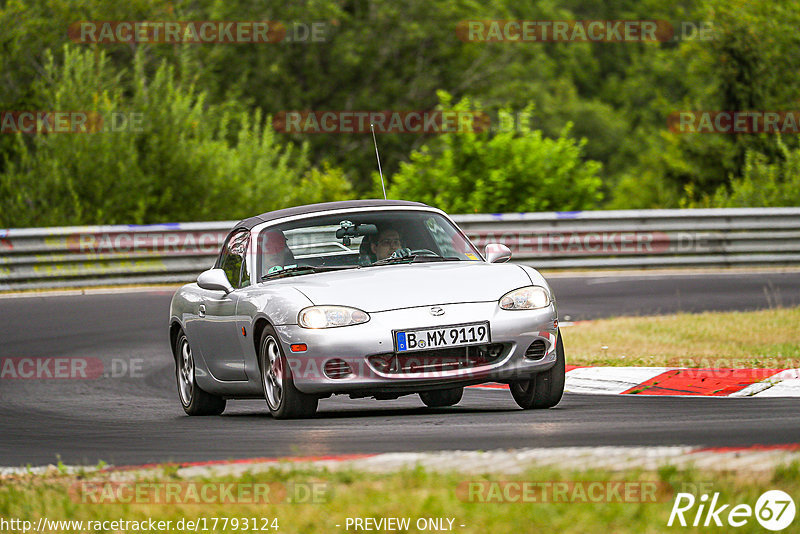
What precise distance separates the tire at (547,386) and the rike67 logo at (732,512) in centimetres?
369

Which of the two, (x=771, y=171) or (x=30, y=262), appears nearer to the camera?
(x=30, y=262)

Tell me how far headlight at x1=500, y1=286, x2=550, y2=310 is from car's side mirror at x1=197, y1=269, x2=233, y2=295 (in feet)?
6.74

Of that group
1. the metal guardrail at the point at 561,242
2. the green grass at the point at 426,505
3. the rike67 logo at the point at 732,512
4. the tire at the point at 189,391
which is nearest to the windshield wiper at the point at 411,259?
the tire at the point at 189,391

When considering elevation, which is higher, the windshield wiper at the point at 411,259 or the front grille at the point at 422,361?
the windshield wiper at the point at 411,259

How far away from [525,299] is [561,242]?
44.7ft

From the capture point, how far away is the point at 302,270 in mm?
9148

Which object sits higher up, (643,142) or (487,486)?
(487,486)

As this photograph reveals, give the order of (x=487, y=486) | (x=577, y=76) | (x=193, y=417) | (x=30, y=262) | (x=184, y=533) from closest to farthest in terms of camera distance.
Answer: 1. (x=184, y=533)
2. (x=487, y=486)
3. (x=193, y=417)
4. (x=30, y=262)
5. (x=577, y=76)

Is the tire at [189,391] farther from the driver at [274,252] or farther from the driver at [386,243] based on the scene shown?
the driver at [386,243]

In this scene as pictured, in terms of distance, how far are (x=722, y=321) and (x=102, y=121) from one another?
14176mm

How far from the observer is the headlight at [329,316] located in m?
8.17

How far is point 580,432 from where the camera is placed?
7.26 metres

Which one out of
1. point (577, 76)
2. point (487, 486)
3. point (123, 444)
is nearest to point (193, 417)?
point (123, 444)

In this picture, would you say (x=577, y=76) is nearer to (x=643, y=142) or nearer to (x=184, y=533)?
(x=643, y=142)
